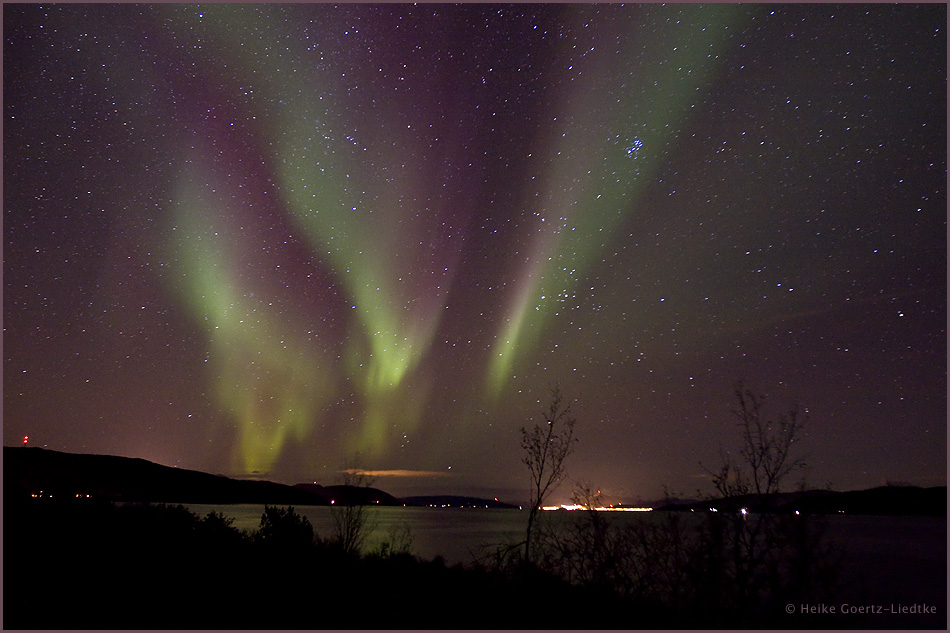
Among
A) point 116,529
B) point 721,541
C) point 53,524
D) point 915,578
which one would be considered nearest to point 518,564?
point 721,541

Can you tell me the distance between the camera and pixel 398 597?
35.0ft

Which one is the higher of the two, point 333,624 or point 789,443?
point 789,443

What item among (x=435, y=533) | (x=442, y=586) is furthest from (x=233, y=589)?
(x=435, y=533)

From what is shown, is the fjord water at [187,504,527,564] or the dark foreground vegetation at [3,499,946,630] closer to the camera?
the dark foreground vegetation at [3,499,946,630]

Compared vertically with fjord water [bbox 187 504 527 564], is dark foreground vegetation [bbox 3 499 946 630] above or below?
above

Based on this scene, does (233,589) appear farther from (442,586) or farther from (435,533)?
(435,533)

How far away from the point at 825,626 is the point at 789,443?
8.50ft

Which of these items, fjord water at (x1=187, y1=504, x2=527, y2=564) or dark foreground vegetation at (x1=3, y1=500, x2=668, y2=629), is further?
fjord water at (x1=187, y1=504, x2=527, y2=564)

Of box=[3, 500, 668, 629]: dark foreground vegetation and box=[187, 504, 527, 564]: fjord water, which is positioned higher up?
box=[3, 500, 668, 629]: dark foreground vegetation

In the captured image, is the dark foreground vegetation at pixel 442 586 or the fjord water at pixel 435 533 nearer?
the dark foreground vegetation at pixel 442 586

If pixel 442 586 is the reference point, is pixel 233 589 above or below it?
above

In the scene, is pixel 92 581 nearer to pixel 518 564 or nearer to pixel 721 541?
pixel 518 564

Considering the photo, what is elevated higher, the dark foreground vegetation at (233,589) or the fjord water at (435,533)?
the dark foreground vegetation at (233,589)

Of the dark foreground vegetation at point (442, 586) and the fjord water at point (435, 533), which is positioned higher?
the dark foreground vegetation at point (442, 586)
